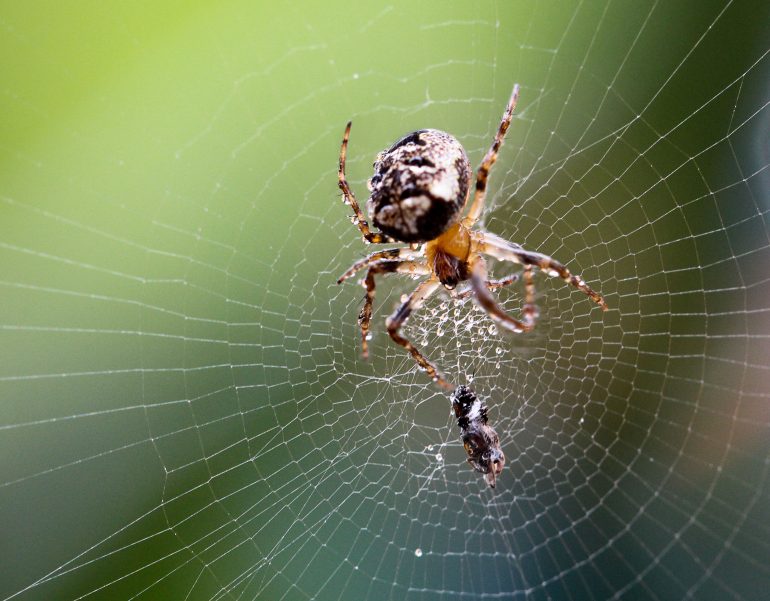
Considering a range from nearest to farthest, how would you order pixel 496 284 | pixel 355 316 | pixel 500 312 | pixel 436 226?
pixel 500 312, pixel 436 226, pixel 496 284, pixel 355 316

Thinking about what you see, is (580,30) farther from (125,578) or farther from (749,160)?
(125,578)

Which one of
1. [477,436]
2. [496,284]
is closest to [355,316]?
[496,284]

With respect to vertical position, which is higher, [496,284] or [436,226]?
[436,226]

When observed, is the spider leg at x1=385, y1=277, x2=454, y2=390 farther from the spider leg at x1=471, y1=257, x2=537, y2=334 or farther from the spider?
the spider leg at x1=471, y1=257, x2=537, y2=334

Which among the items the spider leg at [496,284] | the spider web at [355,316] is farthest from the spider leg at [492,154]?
the spider web at [355,316]

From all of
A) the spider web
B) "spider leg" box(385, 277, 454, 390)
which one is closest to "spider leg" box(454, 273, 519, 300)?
"spider leg" box(385, 277, 454, 390)

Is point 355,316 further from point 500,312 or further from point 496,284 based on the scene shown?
point 500,312

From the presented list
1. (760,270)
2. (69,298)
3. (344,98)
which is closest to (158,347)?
(69,298)
